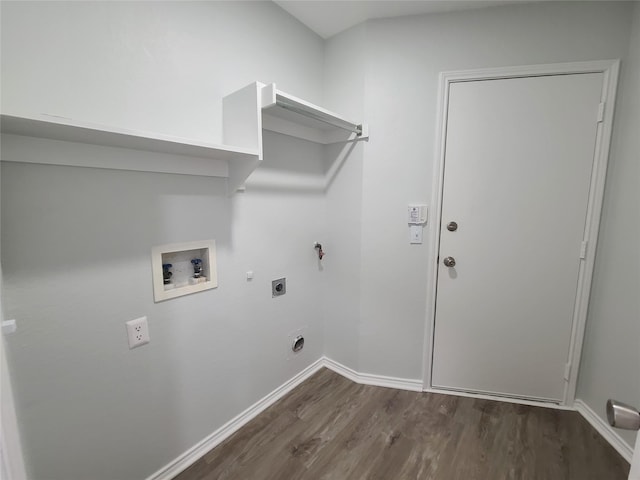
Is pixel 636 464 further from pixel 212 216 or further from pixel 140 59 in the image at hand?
pixel 140 59

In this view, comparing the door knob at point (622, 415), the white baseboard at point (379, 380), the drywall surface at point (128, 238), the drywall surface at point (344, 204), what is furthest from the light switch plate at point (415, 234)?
the door knob at point (622, 415)

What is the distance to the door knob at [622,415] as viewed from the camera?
52 centimetres

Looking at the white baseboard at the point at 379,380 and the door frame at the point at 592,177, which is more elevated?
the door frame at the point at 592,177

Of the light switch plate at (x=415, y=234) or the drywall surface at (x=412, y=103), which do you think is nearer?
the drywall surface at (x=412, y=103)

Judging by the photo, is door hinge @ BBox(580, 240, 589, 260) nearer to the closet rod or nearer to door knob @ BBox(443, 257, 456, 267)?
door knob @ BBox(443, 257, 456, 267)

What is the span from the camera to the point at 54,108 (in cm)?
95

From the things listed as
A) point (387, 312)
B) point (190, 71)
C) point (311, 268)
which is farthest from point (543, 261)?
point (190, 71)

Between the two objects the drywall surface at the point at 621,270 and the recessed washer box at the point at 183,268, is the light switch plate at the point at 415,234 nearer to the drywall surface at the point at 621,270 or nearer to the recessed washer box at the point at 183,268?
the drywall surface at the point at 621,270

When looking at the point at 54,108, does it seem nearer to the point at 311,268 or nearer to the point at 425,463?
the point at 311,268

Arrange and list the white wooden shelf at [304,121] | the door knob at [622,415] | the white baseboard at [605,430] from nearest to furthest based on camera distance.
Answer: the door knob at [622,415] < the white wooden shelf at [304,121] < the white baseboard at [605,430]

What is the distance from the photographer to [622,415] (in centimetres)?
54

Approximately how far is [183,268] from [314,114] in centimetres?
109

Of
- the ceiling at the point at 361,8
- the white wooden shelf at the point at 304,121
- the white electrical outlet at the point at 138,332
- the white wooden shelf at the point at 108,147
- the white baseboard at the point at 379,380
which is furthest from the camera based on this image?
the white baseboard at the point at 379,380

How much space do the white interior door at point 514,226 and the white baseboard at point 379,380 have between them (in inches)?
12.4
